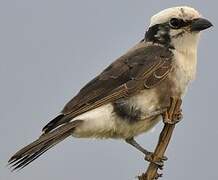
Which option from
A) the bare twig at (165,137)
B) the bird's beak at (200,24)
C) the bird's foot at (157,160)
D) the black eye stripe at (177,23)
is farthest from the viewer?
the black eye stripe at (177,23)

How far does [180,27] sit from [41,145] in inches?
73.6

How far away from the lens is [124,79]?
7.87 metres

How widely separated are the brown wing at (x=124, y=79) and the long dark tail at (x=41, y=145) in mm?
90

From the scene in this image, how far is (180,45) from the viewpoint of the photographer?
799 cm

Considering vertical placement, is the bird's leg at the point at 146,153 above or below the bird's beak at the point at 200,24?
below

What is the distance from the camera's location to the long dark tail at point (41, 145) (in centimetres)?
696

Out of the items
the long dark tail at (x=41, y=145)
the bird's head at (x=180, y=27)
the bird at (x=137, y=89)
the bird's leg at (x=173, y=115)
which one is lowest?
the long dark tail at (x=41, y=145)

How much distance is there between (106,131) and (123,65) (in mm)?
→ 756

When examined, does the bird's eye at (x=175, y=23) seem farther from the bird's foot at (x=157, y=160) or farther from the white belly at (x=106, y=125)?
the bird's foot at (x=157, y=160)

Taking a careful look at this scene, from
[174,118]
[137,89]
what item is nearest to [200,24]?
[137,89]

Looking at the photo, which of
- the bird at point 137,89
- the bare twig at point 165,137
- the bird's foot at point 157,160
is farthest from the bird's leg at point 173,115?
the bird at point 137,89

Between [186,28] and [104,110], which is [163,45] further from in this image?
[104,110]

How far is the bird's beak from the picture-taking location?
7.82 meters

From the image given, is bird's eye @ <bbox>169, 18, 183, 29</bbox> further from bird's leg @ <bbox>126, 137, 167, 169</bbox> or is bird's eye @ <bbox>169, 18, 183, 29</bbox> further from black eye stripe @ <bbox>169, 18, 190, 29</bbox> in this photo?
bird's leg @ <bbox>126, 137, 167, 169</bbox>
